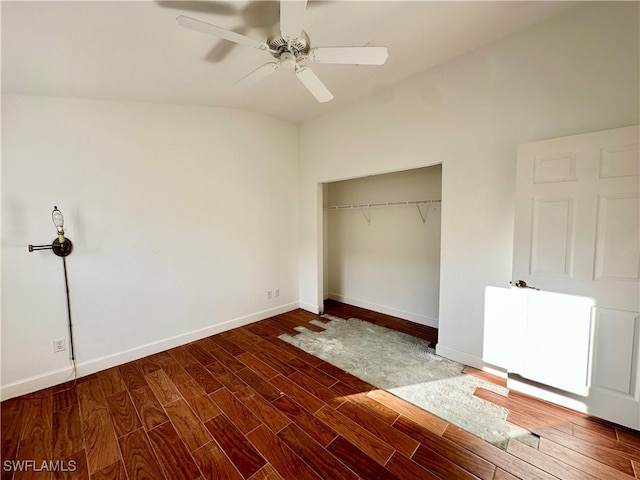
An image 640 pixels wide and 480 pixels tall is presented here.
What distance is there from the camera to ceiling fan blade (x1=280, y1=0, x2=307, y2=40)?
1.24 metres

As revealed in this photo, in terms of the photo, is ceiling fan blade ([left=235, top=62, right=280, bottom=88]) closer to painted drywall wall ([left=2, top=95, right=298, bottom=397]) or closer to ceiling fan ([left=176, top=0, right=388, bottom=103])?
ceiling fan ([left=176, top=0, right=388, bottom=103])

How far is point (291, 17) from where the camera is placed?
135 centimetres

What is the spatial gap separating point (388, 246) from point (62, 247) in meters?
3.66

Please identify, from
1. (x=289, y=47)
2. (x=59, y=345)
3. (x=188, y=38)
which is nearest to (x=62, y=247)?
(x=59, y=345)

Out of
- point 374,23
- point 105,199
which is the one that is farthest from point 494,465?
point 105,199

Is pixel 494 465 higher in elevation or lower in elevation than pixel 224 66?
lower

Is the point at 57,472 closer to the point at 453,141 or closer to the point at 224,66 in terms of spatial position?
the point at 224,66

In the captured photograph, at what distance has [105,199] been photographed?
8.19 ft

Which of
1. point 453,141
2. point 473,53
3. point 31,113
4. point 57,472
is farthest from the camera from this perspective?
point 453,141

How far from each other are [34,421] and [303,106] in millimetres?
3884

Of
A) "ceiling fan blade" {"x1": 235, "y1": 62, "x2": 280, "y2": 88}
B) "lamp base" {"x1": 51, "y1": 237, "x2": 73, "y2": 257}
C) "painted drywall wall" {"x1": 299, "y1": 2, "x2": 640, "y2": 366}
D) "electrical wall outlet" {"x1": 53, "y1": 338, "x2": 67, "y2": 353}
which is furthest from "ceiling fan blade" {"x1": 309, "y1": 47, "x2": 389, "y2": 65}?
"electrical wall outlet" {"x1": 53, "y1": 338, "x2": 67, "y2": 353}

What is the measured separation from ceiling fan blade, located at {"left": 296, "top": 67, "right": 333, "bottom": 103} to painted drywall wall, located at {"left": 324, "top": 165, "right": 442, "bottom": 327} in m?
1.89

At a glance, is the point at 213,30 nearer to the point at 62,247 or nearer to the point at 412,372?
the point at 62,247

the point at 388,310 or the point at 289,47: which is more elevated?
the point at 289,47
